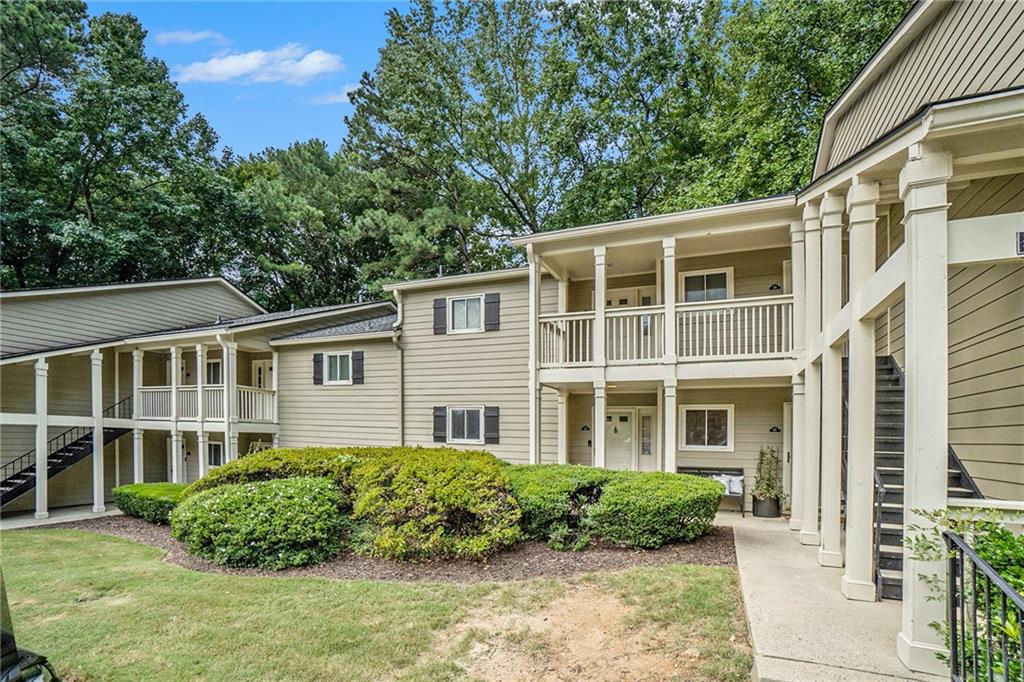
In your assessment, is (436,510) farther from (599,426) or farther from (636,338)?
(636,338)

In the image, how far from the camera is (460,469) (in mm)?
7422

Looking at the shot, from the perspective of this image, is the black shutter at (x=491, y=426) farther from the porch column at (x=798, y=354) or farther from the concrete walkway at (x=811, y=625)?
the concrete walkway at (x=811, y=625)

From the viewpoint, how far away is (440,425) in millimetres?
12430

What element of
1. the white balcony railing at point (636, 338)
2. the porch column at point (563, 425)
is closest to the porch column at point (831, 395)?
the white balcony railing at point (636, 338)

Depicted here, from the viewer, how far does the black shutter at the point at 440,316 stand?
12453 mm

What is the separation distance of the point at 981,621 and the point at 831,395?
317 centimetres

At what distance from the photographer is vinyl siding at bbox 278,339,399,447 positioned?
42.8ft

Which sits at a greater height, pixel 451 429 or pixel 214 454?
pixel 451 429

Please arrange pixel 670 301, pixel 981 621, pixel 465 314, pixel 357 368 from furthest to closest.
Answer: pixel 357 368 < pixel 465 314 < pixel 670 301 < pixel 981 621

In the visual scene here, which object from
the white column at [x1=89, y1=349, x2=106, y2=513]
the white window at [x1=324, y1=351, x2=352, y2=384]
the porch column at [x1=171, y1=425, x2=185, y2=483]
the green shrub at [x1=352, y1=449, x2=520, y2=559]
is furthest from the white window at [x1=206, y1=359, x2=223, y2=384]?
the green shrub at [x1=352, y1=449, x2=520, y2=559]

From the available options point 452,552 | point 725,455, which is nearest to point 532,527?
point 452,552

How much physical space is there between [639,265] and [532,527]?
19.5 ft

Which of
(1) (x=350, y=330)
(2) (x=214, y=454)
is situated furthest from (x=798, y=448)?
(2) (x=214, y=454)

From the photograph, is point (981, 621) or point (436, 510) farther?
point (436, 510)
